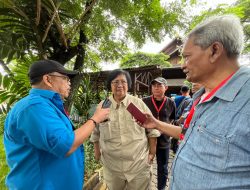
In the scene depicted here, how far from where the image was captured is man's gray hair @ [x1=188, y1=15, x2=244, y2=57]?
1124 millimetres

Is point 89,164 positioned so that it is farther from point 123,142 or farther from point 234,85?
point 234,85

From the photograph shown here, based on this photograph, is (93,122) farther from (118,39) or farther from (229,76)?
(118,39)

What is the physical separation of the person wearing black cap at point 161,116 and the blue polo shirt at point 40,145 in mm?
2031

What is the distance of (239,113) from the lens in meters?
0.99

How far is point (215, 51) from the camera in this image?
3.78 feet

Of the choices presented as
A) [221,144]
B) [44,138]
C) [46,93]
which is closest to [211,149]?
[221,144]

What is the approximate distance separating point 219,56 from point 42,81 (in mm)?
1329

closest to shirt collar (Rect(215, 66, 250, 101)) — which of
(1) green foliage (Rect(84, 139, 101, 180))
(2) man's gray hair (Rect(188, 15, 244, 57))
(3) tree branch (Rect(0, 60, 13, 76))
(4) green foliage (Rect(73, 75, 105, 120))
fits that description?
(2) man's gray hair (Rect(188, 15, 244, 57))

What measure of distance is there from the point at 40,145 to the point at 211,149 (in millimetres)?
1066

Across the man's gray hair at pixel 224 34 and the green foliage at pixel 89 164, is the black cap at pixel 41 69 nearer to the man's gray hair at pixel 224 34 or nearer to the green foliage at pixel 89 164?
the man's gray hair at pixel 224 34

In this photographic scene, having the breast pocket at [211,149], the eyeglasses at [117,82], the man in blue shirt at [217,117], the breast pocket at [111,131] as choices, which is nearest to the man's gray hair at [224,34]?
the man in blue shirt at [217,117]

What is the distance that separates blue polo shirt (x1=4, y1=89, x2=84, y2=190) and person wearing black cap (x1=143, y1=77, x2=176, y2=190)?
2.03 metres

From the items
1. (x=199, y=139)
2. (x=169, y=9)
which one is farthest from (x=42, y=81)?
(x=169, y=9)

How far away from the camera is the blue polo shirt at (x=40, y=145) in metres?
1.34
